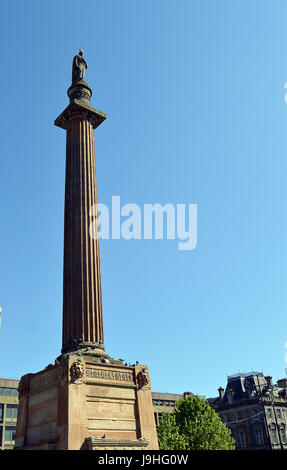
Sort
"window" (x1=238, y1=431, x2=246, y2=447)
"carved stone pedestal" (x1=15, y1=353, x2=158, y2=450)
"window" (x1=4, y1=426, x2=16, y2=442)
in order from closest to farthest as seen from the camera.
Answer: "carved stone pedestal" (x1=15, y1=353, x2=158, y2=450), "window" (x1=4, y1=426, x2=16, y2=442), "window" (x1=238, y1=431, x2=246, y2=447)

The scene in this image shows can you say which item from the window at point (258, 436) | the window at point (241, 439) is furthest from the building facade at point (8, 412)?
the window at point (258, 436)

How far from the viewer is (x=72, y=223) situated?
100 feet

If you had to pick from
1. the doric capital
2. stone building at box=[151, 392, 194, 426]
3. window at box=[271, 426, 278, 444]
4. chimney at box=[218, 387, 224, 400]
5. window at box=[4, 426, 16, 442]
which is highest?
the doric capital

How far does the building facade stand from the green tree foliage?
34.5 m

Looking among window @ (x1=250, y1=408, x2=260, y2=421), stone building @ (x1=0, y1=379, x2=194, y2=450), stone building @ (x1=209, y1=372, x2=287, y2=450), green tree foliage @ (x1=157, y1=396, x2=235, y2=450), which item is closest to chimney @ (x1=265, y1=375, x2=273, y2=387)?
stone building @ (x1=209, y1=372, x2=287, y2=450)

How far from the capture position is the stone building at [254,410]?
302 ft

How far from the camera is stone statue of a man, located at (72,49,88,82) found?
37.2 m

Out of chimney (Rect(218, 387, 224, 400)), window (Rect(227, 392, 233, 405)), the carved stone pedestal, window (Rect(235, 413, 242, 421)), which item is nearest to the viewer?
the carved stone pedestal

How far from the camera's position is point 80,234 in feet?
98.9

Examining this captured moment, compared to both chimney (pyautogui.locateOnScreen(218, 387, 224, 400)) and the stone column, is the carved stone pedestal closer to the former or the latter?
the stone column

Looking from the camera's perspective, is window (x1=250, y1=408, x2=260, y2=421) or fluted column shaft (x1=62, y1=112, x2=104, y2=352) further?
Result: window (x1=250, y1=408, x2=260, y2=421)

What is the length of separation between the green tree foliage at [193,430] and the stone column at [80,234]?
3177 centimetres
